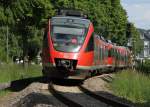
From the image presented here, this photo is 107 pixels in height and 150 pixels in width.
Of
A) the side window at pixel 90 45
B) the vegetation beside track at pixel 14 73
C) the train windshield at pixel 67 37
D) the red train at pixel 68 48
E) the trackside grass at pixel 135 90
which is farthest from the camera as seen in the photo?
the vegetation beside track at pixel 14 73

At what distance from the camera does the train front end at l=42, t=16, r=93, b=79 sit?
27203 millimetres

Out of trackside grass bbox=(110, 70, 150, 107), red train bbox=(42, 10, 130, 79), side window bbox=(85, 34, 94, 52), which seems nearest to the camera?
trackside grass bbox=(110, 70, 150, 107)

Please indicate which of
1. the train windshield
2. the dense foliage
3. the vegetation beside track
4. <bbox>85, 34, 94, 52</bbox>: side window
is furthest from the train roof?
the dense foliage

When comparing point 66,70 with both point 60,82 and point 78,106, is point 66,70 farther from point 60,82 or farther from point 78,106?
point 78,106

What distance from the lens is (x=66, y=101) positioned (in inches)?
744

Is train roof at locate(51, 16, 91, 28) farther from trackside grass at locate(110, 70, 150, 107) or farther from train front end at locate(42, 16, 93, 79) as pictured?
trackside grass at locate(110, 70, 150, 107)

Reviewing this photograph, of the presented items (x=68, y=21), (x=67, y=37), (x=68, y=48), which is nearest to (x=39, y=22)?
(x=68, y=21)

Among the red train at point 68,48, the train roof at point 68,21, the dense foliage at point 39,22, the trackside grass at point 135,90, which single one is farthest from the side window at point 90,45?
the dense foliage at point 39,22

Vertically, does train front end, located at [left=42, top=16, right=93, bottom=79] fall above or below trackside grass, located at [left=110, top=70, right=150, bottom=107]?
above

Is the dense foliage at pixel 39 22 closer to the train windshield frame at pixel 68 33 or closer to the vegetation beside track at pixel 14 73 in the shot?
the vegetation beside track at pixel 14 73

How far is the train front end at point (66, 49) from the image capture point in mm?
27203

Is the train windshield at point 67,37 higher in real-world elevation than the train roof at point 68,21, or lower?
lower

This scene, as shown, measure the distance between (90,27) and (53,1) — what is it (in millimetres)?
32157

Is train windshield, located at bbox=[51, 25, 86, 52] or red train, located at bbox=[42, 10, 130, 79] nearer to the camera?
red train, located at bbox=[42, 10, 130, 79]
